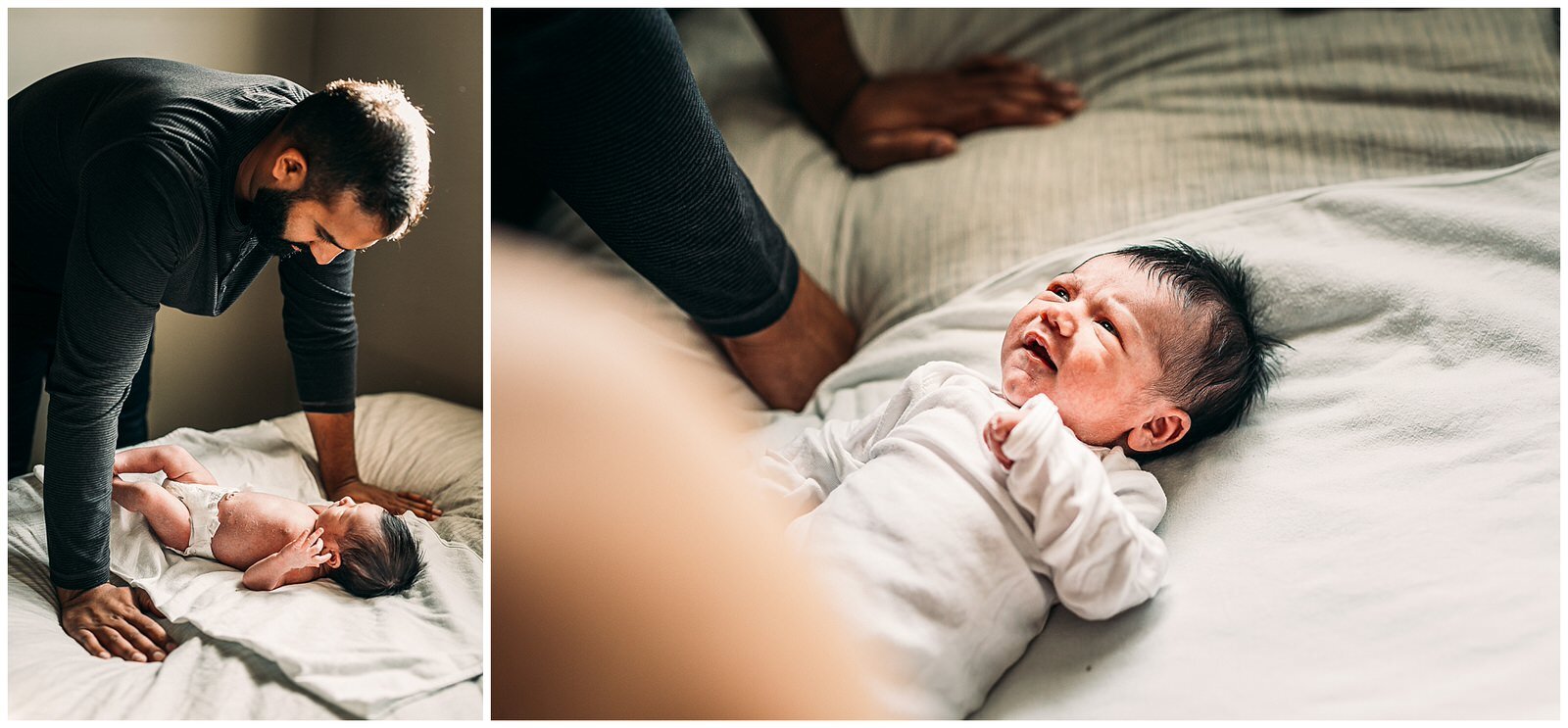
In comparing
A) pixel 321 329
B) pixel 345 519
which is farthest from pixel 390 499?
pixel 321 329

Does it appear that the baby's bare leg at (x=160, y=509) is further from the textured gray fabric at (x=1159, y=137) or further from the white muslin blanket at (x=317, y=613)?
the textured gray fabric at (x=1159, y=137)

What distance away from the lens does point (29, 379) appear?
0.81m

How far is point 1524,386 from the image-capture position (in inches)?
33.3

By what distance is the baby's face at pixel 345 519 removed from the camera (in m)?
0.80

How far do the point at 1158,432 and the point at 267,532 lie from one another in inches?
27.2

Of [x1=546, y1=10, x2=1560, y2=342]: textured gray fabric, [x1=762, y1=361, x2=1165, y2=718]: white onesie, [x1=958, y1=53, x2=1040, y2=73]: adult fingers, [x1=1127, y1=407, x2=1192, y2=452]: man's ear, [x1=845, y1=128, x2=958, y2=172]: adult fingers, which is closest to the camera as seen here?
[x1=762, y1=361, x2=1165, y2=718]: white onesie

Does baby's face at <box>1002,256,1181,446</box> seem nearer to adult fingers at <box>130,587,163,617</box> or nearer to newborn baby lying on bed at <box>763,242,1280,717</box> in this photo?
newborn baby lying on bed at <box>763,242,1280,717</box>

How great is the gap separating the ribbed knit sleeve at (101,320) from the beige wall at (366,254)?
46mm

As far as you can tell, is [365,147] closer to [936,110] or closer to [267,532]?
[267,532]

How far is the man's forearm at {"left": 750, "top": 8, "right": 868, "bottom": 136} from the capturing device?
1.31 metres

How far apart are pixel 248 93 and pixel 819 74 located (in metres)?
0.73

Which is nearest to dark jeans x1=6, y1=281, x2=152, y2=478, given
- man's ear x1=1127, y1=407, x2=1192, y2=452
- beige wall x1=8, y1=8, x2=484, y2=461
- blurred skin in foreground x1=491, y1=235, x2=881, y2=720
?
beige wall x1=8, y1=8, x2=484, y2=461

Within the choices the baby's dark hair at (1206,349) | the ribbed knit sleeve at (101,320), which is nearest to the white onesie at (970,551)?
the baby's dark hair at (1206,349)

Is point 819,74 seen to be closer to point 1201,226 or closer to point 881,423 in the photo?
point 1201,226
